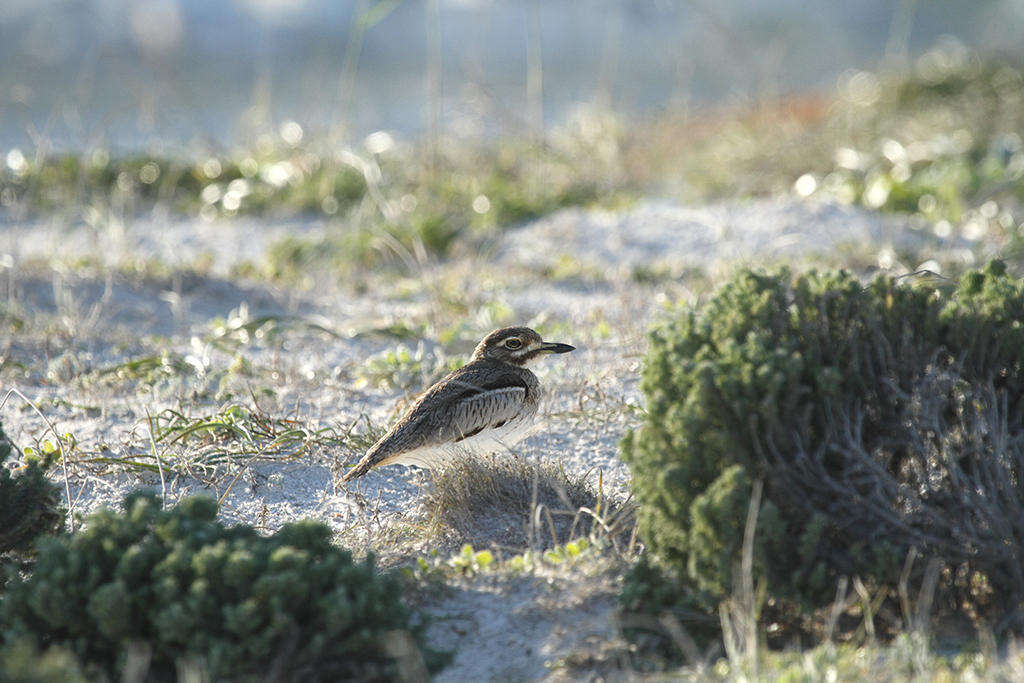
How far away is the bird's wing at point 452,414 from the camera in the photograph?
4.34m

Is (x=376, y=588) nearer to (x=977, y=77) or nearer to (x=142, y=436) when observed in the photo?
(x=142, y=436)

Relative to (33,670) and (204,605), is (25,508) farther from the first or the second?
(33,670)

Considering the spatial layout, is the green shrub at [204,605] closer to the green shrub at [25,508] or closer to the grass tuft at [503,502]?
the green shrub at [25,508]

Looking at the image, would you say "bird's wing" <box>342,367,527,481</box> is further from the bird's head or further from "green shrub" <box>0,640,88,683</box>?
"green shrub" <box>0,640,88,683</box>

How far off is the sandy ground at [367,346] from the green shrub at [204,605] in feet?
1.50

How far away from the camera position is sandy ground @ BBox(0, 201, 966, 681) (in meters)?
3.71

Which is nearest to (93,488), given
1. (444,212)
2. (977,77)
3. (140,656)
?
(140,656)

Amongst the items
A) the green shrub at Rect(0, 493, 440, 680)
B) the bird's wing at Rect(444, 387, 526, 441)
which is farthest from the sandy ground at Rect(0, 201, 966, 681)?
the green shrub at Rect(0, 493, 440, 680)

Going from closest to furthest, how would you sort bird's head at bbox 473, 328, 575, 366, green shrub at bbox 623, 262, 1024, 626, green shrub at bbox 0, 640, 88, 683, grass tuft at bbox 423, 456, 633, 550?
green shrub at bbox 0, 640, 88, 683 < green shrub at bbox 623, 262, 1024, 626 < grass tuft at bbox 423, 456, 633, 550 < bird's head at bbox 473, 328, 575, 366

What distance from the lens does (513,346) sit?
4.91 m

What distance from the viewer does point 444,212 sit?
398 inches

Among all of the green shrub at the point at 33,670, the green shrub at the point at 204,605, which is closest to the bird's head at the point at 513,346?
the green shrub at the point at 204,605

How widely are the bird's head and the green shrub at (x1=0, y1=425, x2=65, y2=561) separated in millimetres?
1934

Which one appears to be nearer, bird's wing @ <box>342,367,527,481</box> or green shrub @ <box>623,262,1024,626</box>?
green shrub @ <box>623,262,1024,626</box>
